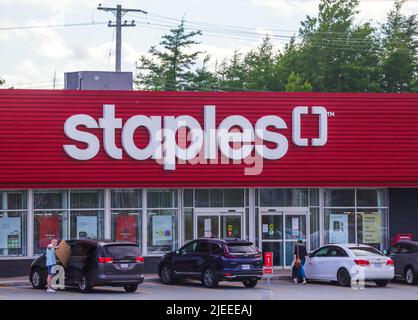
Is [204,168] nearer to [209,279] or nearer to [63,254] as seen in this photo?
[209,279]

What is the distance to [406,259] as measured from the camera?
118 ft

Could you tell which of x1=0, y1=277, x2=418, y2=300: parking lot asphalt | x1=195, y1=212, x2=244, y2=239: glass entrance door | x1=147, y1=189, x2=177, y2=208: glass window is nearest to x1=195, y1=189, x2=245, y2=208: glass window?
x1=195, y1=212, x2=244, y2=239: glass entrance door

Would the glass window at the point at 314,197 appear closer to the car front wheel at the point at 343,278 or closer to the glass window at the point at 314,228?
the glass window at the point at 314,228

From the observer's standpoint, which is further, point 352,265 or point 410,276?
point 410,276

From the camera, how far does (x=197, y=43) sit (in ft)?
310

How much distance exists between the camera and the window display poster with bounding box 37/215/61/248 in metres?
37.8

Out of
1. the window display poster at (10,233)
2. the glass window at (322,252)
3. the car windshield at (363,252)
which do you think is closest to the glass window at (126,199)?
the window display poster at (10,233)

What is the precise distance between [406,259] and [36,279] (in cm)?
1263

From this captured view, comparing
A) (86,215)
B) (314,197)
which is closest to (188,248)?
(86,215)

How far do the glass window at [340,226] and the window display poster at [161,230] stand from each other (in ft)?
20.2

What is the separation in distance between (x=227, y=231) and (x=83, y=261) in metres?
9.64

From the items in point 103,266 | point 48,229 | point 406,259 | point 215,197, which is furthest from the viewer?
point 215,197

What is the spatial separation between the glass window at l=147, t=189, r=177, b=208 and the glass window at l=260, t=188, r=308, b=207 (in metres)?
3.40
